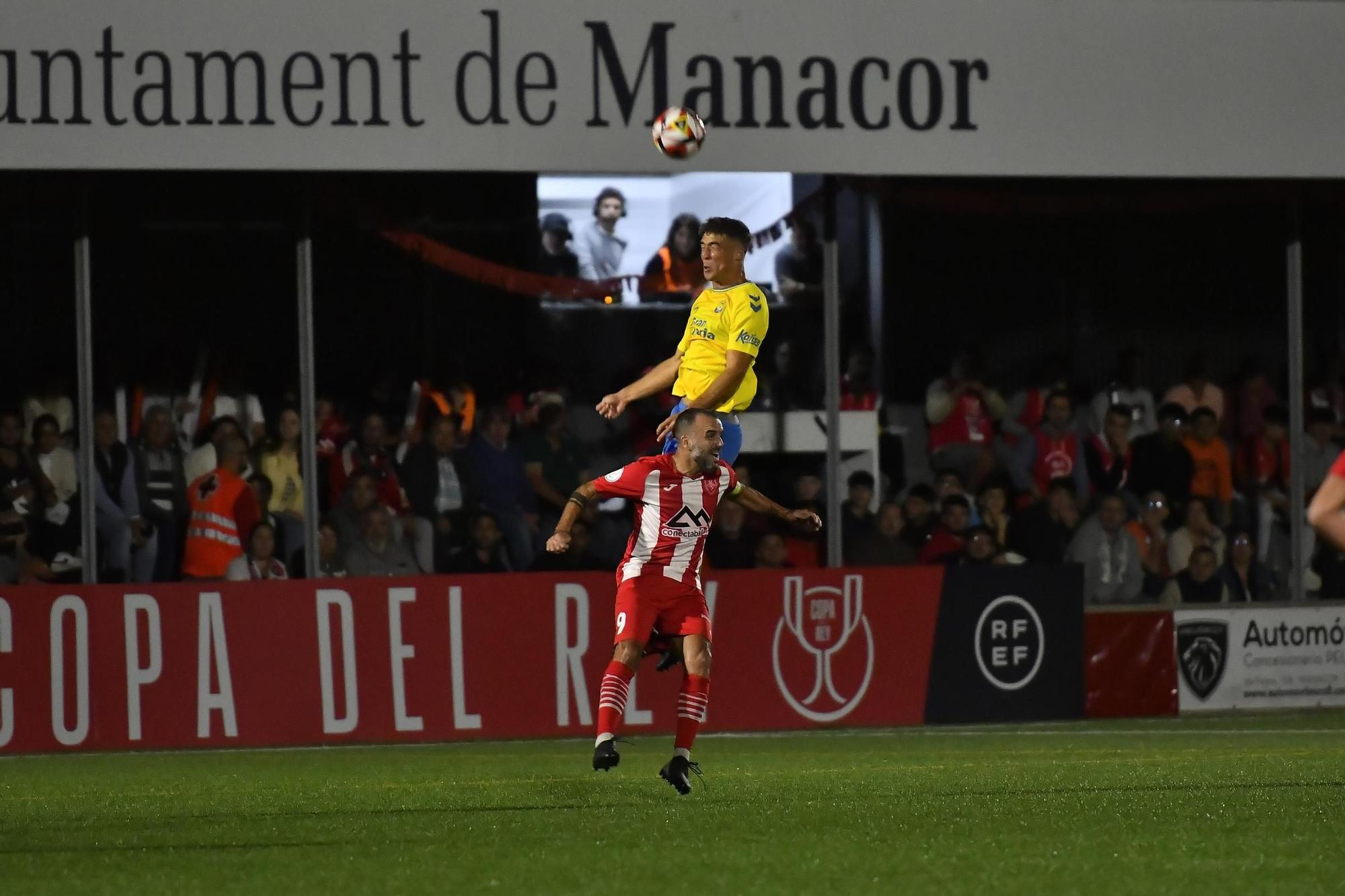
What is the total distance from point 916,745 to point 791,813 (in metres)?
4.87

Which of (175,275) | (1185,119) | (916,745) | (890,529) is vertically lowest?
(916,745)

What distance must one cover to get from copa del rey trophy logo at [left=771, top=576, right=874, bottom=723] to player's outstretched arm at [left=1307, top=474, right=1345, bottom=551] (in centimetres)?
840

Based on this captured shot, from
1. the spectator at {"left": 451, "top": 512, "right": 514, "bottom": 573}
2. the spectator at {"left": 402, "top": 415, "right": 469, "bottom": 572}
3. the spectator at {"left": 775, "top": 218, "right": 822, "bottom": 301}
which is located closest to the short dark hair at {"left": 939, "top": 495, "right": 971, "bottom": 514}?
the spectator at {"left": 775, "top": 218, "right": 822, "bottom": 301}

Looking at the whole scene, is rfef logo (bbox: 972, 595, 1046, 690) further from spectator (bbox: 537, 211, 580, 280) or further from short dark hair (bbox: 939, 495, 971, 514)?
spectator (bbox: 537, 211, 580, 280)

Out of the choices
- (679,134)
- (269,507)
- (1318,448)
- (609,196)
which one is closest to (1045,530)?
(1318,448)

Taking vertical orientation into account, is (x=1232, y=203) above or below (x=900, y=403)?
above

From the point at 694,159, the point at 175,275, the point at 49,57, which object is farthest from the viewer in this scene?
the point at 175,275

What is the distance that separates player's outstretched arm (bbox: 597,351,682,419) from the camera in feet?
29.4

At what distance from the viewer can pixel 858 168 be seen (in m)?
14.8

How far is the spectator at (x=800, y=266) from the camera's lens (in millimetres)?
16062

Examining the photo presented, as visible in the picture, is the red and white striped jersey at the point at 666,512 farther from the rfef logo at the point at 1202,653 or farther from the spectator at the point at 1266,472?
the spectator at the point at 1266,472

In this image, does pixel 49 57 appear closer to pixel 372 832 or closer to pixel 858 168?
pixel 858 168

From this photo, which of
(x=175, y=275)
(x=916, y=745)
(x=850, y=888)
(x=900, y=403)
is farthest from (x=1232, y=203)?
(x=850, y=888)

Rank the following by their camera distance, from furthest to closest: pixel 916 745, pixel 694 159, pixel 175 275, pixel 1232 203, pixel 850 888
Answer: pixel 1232 203
pixel 175 275
pixel 694 159
pixel 916 745
pixel 850 888
